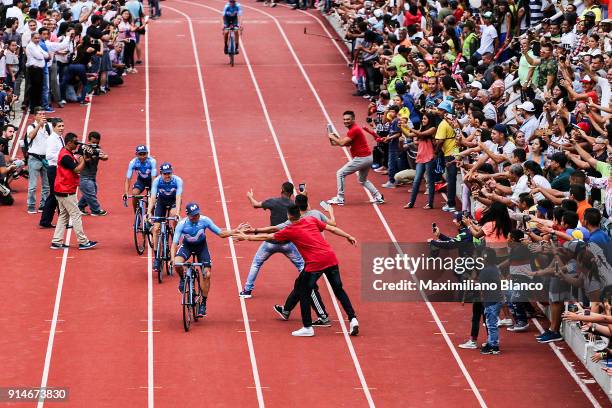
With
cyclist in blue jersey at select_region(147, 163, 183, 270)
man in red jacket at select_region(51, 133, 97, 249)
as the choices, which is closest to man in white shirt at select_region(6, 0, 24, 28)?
man in red jacket at select_region(51, 133, 97, 249)

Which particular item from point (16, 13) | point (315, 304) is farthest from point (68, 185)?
point (16, 13)

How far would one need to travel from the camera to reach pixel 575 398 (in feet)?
56.6

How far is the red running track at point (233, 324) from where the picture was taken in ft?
57.4

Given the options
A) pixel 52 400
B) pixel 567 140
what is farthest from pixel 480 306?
pixel 52 400

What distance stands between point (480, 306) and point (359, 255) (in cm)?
477

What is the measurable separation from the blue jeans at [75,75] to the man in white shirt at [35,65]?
1.14 meters

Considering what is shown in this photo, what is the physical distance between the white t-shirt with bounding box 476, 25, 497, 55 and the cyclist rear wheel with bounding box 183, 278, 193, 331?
12.1 m

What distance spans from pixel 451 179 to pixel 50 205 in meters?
7.00

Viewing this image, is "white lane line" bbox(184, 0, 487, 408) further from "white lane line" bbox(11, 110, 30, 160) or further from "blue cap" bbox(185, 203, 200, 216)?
"white lane line" bbox(11, 110, 30, 160)

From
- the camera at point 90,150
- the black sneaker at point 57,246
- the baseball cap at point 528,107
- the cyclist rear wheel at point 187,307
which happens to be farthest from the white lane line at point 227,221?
the baseball cap at point 528,107

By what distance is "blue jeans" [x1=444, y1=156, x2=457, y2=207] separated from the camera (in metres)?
24.5

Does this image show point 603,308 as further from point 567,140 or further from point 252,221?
point 252,221

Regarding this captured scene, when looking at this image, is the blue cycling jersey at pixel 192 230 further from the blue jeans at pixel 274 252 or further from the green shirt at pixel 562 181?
the green shirt at pixel 562 181

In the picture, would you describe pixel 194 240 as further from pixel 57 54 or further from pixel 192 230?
pixel 57 54
